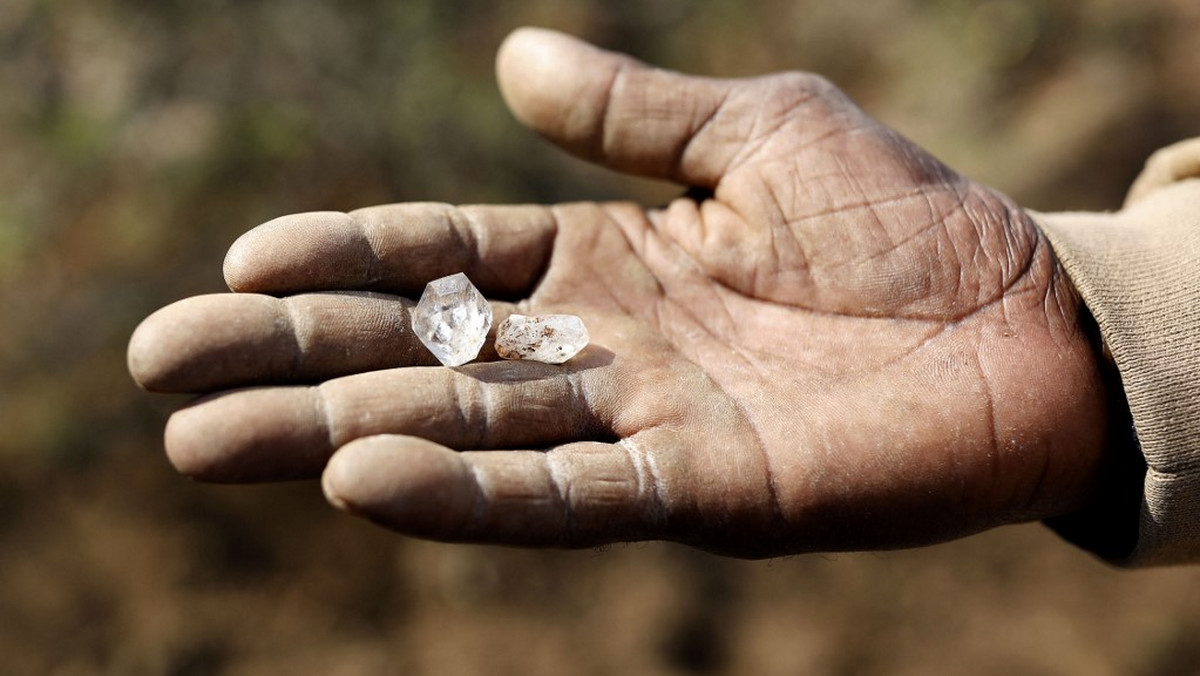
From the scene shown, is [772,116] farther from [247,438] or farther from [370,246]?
[247,438]

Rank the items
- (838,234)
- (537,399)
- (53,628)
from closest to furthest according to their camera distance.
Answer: (537,399), (838,234), (53,628)

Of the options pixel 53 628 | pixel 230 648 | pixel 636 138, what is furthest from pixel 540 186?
pixel 53 628

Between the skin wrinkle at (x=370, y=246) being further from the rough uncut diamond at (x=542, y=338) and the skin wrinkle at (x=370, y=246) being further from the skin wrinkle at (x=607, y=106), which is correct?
the skin wrinkle at (x=607, y=106)

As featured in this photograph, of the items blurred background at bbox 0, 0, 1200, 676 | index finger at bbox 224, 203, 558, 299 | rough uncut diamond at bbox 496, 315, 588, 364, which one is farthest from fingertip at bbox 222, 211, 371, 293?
blurred background at bbox 0, 0, 1200, 676

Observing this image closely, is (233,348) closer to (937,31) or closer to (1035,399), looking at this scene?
(1035,399)

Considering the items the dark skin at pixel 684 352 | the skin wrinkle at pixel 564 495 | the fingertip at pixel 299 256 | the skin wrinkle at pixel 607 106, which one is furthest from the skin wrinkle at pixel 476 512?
the skin wrinkle at pixel 607 106

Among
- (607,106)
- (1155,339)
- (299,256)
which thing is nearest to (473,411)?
(299,256)
